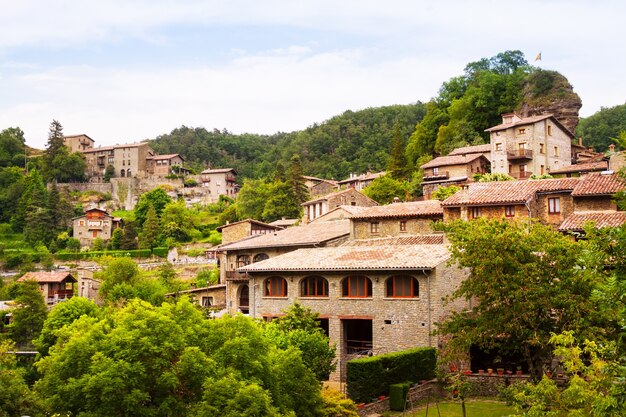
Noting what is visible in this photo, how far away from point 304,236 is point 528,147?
3141 centimetres

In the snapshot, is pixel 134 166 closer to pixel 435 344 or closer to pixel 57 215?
pixel 57 215

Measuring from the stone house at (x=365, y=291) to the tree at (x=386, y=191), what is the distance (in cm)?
3832

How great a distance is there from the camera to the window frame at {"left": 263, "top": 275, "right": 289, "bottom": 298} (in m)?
39.4

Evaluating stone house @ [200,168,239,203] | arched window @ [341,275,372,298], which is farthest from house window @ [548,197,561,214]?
stone house @ [200,168,239,203]

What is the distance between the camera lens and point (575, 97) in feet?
262

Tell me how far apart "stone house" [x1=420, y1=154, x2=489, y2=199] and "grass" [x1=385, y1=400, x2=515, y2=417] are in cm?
4252

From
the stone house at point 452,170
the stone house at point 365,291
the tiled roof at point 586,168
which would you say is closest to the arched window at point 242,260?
the stone house at point 365,291

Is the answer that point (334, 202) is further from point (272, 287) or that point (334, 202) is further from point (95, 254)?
point (95, 254)

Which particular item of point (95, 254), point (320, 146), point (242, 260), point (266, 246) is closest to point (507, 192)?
point (266, 246)

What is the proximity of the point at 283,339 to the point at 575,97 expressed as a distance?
63.0 meters

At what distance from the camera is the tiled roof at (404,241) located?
4262 cm

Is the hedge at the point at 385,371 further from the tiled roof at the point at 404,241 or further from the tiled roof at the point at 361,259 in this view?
the tiled roof at the point at 404,241

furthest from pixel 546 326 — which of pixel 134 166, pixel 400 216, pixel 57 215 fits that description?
pixel 134 166

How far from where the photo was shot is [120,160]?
13688 cm
